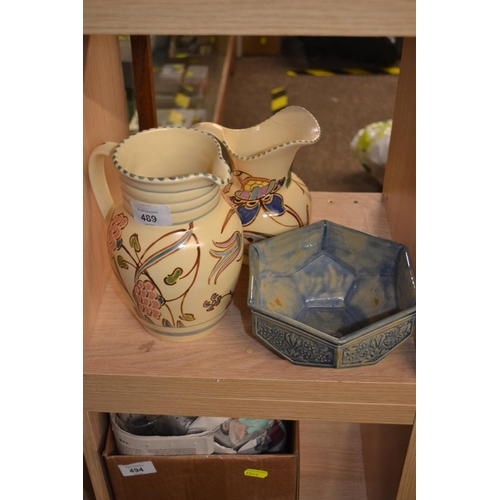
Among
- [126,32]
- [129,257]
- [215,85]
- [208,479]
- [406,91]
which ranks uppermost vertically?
[126,32]

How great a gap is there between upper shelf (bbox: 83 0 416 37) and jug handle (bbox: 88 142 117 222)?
199mm

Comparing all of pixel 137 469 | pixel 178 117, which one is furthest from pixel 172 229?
pixel 178 117

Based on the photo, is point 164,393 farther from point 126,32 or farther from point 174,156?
point 126,32

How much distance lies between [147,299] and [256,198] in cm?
25

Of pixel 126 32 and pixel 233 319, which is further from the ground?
pixel 126 32

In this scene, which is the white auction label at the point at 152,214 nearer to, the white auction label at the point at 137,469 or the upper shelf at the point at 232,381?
→ the upper shelf at the point at 232,381

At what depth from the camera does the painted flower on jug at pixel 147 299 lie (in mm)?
864

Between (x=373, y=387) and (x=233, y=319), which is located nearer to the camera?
(x=373, y=387)

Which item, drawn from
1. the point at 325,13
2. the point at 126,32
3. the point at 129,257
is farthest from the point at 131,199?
the point at 325,13

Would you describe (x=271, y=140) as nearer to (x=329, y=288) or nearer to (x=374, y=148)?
(x=329, y=288)

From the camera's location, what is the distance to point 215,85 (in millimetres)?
2863

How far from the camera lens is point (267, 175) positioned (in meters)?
0.98

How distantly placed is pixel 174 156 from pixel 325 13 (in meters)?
0.33

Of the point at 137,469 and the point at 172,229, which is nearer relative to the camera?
the point at 172,229
